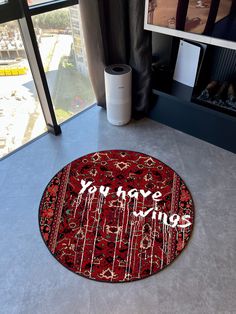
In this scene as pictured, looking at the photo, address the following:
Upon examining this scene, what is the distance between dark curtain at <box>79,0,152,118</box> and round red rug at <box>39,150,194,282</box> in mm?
717

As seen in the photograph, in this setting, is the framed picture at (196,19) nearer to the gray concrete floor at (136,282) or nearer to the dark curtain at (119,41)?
the dark curtain at (119,41)

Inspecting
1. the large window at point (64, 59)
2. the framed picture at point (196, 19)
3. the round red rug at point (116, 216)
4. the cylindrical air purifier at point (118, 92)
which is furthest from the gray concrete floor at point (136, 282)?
the framed picture at point (196, 19)

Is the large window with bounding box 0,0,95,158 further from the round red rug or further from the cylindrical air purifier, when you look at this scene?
the round red rug

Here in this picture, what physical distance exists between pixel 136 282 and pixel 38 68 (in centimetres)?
167

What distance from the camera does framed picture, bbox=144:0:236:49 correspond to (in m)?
1.60

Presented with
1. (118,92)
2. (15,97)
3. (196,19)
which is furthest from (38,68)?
(196,19)

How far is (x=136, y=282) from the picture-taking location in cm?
143

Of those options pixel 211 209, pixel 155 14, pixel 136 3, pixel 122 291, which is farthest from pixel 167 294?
pixel 136 3

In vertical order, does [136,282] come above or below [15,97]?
below

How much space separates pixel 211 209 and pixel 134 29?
4.99ft

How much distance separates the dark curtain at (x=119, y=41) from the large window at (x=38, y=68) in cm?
19

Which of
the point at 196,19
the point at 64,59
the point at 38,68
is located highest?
the point at 196,19

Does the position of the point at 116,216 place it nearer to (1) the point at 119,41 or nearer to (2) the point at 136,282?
(2) the point at 136,282

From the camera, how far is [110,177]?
1988 mm
